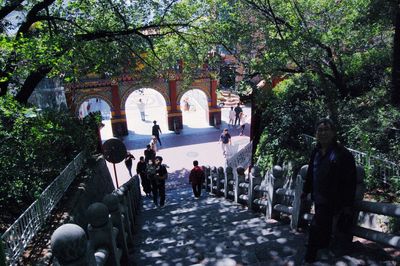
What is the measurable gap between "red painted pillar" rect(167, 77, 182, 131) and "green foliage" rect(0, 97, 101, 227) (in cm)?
1500

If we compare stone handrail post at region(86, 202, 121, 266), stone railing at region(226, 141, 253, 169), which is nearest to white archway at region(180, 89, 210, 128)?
stone railing at region(226, 141, 253, 169)

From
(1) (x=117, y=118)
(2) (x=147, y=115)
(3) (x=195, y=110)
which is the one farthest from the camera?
(3) (x=195, y=110)

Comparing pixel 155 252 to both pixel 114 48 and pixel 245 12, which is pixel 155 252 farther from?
pixel 245 12

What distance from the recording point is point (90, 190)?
30.9 ft

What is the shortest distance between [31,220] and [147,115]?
22.5m

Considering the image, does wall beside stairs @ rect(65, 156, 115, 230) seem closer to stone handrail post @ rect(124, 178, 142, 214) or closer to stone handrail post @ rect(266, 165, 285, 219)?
stone handrail post @ rect(124, 178, 142, 214)

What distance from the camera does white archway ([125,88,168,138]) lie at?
945 inches

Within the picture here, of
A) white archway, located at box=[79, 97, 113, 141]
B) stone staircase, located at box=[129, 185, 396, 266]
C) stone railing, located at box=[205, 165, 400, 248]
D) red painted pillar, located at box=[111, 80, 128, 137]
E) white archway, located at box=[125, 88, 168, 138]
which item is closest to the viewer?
stone railing, located at box=[205, 165, 400, 248]

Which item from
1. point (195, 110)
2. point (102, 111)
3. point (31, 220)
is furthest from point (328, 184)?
point (102, 111)

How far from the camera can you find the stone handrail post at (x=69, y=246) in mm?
2570

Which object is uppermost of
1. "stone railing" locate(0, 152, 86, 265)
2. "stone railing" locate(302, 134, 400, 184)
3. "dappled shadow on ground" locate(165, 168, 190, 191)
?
"stone railing" locate(302, 134, 400, 184)

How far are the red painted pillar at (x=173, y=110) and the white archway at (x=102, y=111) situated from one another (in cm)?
423

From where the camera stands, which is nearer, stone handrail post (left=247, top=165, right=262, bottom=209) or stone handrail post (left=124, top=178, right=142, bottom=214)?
stone handrail post (left=247, top=165, right=262, bottom=209)

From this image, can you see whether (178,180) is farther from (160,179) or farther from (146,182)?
(160,179)
